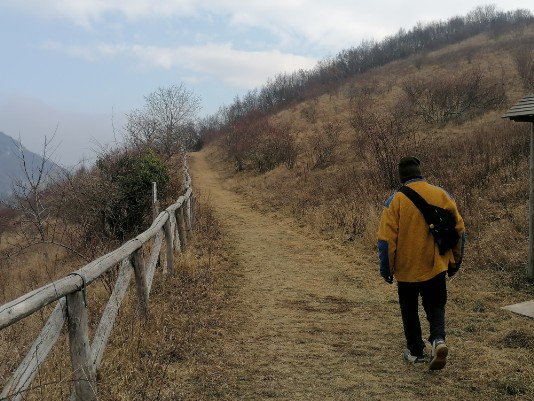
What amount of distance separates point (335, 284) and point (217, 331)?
8.76 ft

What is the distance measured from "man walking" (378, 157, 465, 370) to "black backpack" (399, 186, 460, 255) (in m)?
0.04

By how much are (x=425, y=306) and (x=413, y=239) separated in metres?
0.71

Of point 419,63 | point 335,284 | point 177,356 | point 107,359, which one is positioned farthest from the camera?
point 419,63

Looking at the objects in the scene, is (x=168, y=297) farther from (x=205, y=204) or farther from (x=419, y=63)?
(x=419, y=63)

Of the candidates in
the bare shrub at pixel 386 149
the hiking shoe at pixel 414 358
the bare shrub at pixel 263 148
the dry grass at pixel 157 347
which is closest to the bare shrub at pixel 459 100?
the bare shrub at pixel 386 149

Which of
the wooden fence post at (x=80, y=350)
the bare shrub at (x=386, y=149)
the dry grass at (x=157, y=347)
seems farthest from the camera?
the bare shrub at (x=386, y=149)

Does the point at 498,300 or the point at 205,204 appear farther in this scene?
the point at 205,204

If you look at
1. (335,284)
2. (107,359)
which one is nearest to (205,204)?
(335,284)

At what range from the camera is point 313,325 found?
17.5ft

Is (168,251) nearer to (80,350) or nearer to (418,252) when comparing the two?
(80,350)

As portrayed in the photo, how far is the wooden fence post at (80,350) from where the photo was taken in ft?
9.72

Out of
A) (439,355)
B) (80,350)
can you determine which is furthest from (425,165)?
(80,350)

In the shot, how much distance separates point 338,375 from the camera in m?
4.00

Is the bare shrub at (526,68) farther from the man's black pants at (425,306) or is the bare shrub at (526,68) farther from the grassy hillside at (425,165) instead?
the man's black pants at (425,306)
